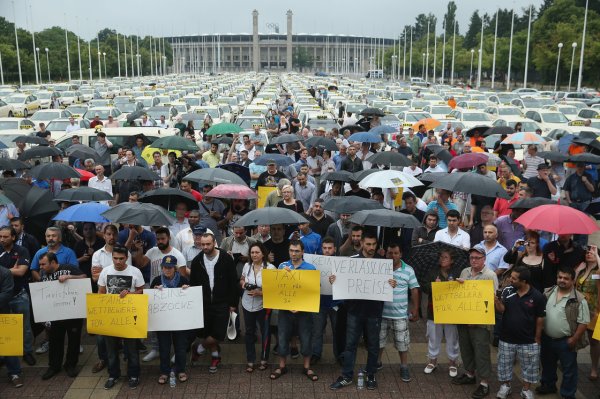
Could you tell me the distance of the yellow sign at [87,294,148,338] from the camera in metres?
7.39

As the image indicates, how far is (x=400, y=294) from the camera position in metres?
7.54

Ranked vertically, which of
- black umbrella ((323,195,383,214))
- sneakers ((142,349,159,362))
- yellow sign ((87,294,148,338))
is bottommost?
sneakers ((142,349,159,362))

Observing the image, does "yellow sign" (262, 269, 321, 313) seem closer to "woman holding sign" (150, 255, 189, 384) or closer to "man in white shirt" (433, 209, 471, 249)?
"woman holding sign" (150, 255, 189, 384)

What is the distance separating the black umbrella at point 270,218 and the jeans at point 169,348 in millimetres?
1499

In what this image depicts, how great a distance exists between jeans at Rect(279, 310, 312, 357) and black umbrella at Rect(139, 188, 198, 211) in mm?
2643

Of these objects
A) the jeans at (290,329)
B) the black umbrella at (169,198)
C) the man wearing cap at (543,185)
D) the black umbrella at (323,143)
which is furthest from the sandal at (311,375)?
the black umbrella at (323,143)

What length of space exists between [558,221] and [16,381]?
635 cm

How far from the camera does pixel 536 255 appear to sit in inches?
314

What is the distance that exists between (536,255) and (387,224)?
1797 mm

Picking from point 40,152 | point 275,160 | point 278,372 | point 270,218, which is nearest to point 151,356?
point 278,372

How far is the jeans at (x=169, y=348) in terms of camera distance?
7582 mm

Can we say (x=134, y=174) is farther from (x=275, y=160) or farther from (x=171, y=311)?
(x=171, y=311)

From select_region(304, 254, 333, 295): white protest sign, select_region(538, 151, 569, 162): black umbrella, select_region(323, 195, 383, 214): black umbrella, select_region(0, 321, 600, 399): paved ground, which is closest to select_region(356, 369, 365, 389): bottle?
select_region(0, 321, 600, 399): paved ground

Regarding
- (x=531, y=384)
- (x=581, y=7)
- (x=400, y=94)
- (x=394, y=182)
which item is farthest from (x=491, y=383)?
(x=581, y=7)
